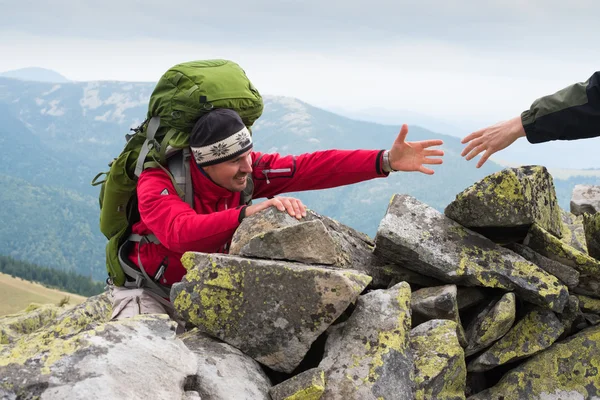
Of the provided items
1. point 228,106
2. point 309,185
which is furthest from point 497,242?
point 228,106

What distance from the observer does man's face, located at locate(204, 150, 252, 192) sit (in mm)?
9828

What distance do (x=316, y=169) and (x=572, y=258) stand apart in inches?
202

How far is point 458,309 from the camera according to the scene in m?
10.3

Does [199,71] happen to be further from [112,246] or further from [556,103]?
[556,103]

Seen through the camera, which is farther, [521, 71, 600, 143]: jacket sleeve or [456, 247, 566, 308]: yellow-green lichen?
[456, 247, 566, 308]: yellow-green lichen

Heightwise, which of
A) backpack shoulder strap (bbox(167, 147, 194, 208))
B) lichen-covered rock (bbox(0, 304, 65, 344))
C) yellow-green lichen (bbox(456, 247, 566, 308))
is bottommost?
lichen-covered rock (bbox(0, 304, 65, 344))

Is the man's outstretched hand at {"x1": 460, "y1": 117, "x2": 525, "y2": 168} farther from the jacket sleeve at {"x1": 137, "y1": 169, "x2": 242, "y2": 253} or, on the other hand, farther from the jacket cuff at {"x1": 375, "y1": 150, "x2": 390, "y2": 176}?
the jacket sleeve at {"x1": 137, "y1": 169, "x2": 242, "y2": 253}

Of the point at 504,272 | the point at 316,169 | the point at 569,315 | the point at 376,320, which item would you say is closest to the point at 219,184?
the point at 316,169

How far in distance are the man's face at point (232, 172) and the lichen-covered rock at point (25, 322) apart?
13717 millimetres

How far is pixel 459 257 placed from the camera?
9.96 meters

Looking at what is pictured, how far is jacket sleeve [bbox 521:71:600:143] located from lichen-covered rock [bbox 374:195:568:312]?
219 cm

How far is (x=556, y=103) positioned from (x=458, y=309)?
3957 mm

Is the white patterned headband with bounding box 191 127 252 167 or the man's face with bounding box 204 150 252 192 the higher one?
the white patterned headband with bounding box 191 127 252 167

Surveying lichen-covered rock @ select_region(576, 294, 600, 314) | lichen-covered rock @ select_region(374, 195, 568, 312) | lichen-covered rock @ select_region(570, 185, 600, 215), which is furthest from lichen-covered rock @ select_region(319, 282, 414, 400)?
lichen-covered rock @ select_region(570, 185, 600, 215)
